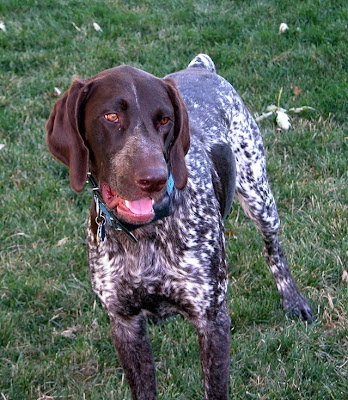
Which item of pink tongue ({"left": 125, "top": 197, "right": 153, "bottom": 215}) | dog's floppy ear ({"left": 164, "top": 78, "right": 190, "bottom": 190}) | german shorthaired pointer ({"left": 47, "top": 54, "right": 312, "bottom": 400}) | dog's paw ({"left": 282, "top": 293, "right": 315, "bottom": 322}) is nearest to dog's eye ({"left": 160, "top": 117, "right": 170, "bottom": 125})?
german shorthaired pointer ({"left": 47, "top": 54, "right": 312, "bottom": 400})

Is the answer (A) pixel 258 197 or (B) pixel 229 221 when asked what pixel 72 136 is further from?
(B) pixel 229 221

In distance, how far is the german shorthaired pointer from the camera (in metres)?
3.12

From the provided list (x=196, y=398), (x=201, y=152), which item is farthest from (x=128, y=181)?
(x=196, y=398)

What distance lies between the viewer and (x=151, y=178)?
2891 mm

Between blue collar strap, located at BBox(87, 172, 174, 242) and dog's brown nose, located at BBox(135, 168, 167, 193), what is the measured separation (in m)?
0.35

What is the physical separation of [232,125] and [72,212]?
145 centimetres

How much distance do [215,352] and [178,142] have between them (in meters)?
1.02

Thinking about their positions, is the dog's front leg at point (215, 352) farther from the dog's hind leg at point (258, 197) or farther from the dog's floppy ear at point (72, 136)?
the dog's hind leg at point (258, 197)

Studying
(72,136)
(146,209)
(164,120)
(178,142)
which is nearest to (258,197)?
(178,142)

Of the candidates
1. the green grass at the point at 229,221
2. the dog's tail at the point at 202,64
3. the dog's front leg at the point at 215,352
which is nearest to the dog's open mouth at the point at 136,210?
the dog's front leg at the point at 215,352

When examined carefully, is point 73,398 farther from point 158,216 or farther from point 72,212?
point 72,212

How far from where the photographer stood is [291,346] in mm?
4105

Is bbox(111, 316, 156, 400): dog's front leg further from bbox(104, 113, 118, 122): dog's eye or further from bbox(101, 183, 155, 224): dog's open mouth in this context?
bbox(104, 113, 118, 122): dog's eye

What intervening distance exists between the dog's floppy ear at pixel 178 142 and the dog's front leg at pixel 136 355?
30.0 inches
